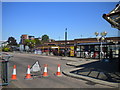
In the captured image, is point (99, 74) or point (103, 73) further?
point (103, 73)

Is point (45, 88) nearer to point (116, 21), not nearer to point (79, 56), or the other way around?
point (116, 21)

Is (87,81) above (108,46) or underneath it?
underneath

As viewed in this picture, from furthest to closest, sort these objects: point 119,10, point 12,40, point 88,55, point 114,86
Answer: point 12,40 < point 88,55 < point 114,86 < point 119,10

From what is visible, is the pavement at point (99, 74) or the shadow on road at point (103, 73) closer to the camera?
the pavement at point (99, 74)

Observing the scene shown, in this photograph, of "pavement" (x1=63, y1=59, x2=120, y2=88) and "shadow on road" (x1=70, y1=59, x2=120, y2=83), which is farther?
"shadow on road" (x1=70, y1=59, x2=120, y2=83)

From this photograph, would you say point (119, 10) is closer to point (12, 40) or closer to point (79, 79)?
point (79, 79)

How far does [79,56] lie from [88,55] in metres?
2.08

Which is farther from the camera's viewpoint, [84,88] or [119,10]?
[84,88]

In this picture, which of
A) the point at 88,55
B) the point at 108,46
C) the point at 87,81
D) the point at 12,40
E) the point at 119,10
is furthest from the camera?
the point at 12,40

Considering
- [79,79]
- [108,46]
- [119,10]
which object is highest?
[119,10]

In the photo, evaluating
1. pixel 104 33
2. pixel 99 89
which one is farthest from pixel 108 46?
pixel 99 89

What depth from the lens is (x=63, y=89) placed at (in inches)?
259

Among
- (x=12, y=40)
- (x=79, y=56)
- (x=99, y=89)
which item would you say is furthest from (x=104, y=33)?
(x=12, y=40)

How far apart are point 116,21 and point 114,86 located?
327cm
